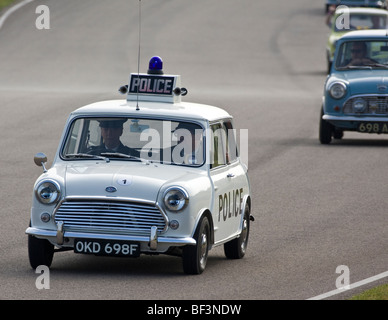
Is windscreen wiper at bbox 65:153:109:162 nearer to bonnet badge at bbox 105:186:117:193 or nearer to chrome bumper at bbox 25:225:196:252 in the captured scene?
bonnet badge at bbox 105:186:117:193

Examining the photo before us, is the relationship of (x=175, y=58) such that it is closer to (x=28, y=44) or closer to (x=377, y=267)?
(x=28, y=44)

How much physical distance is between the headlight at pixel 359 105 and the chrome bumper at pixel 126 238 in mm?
11373

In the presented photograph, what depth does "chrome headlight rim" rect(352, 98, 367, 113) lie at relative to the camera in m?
20.5

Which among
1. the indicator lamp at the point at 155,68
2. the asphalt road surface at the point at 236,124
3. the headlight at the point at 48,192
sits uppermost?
the indicator lamp at the point at 155,68

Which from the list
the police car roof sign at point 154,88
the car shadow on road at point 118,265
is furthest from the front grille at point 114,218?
the police car roof sign at point 154,88

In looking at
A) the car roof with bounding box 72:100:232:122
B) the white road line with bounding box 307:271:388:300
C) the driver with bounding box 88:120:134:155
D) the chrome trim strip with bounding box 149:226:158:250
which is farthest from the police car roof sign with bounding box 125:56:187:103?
the white road line with bounding box 307:271:388:300

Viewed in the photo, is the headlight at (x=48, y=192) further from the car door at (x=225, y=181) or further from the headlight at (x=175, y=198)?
the car door at (x=225, y=181)

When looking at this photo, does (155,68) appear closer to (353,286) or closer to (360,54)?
(353,286)

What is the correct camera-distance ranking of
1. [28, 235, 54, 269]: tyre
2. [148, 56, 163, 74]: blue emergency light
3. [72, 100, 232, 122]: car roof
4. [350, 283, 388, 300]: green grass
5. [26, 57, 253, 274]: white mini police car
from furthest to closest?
[148, 56, 163, 74]: blue emergency light < [72, 100, 232, 122]: car roof < [28, 235, 54, 269]: tyre < [26, 57, 253, 274]: white mini police car < [350, 283, 388, 300]: green grass

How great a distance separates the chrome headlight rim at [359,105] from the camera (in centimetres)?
2048

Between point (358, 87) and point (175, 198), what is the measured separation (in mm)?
11353

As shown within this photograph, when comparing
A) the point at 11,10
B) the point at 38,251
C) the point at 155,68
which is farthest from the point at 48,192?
the point at 11,10

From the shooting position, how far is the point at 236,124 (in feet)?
79.4

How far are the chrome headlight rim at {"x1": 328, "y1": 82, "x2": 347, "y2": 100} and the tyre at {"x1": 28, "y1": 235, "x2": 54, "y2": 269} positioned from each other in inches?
449
